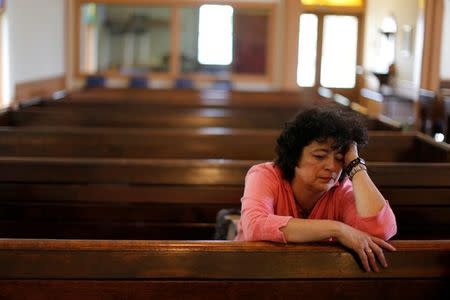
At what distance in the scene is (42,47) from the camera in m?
8.59

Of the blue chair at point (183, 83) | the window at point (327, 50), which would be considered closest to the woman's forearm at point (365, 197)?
the blue chair at point (183, 83)

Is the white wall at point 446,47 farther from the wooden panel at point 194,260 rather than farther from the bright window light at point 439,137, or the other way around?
the wooden panel at point 194,260

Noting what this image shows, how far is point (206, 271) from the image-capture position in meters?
1.60

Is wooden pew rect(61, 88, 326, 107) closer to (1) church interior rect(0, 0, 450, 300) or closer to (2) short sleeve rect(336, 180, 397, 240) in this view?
(1) church interior rect(0, 0, 450, 300)

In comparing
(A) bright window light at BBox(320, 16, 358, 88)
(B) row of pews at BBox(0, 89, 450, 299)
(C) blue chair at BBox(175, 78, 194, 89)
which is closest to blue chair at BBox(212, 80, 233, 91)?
(C) blue chair at BBox(175, 78, 194, 89)

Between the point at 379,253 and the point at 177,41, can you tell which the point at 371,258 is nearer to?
the point at 379,253

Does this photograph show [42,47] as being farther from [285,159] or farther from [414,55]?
[285,159]

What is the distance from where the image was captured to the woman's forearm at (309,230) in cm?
167

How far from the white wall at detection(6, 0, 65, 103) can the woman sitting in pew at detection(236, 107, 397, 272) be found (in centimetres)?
580

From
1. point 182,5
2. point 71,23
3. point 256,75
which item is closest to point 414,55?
point 256,75

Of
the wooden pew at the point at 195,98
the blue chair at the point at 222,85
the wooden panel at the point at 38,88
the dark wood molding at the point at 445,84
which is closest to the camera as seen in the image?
the wooden pew at the point at 195,98

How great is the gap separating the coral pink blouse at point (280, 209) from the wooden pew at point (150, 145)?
6.00 ft

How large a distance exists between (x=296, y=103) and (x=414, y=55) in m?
5.16

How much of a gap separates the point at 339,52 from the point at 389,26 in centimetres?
116
